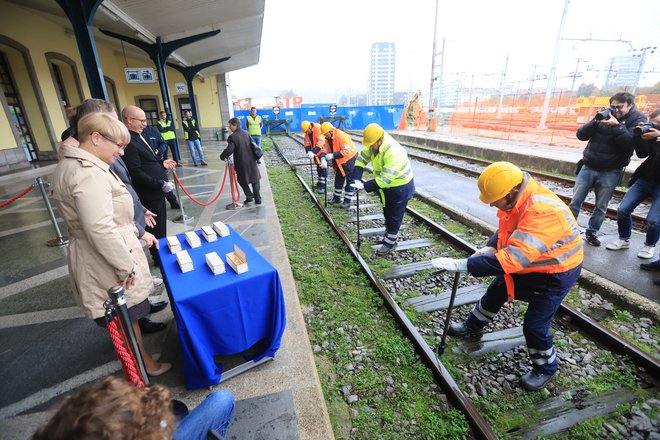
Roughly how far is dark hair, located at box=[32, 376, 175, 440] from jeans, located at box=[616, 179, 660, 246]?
600cm

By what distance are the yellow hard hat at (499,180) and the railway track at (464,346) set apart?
160cm

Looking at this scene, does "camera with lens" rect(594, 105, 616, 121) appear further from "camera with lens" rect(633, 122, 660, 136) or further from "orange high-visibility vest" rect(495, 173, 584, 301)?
"orange high-visibility vest" rect(495, 173, 584, 301)

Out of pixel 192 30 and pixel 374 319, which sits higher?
pixel 192 30

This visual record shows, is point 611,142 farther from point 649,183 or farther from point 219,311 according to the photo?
point 219,311

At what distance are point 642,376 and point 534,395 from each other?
1027 millimetres

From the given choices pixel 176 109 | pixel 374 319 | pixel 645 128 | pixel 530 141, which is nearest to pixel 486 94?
pixel 530 141

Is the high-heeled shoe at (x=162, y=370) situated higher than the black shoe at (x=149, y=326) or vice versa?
the black shoe at (x=149, y=326)

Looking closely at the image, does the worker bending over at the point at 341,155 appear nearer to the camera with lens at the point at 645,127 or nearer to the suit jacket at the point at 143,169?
the suit jacket at the point at 143,169

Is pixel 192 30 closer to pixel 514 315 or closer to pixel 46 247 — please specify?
pixel 46 247

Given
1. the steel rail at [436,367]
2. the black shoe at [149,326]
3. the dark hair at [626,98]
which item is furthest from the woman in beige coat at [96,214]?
the dark hair at [626,98]

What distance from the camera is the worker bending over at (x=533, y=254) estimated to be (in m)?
2.35

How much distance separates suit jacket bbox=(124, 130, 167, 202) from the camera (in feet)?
13.9

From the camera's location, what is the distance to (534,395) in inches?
107

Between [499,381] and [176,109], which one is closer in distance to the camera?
[499,381]
